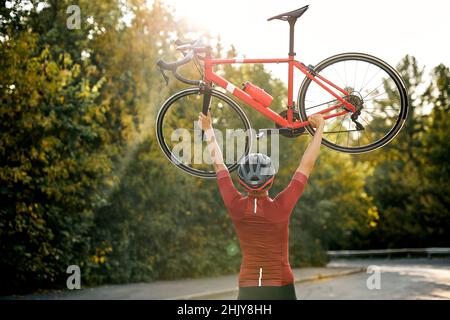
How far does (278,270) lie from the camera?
361 centimetres

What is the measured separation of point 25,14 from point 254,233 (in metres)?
15.1

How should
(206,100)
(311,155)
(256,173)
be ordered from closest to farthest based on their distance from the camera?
(256,173)
(311,155)
(206,100)

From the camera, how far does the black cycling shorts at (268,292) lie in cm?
360

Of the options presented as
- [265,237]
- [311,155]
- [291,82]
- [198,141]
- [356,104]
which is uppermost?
[291,82]

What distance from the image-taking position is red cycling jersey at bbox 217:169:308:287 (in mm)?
3613

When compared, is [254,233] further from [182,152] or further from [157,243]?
[157,243]

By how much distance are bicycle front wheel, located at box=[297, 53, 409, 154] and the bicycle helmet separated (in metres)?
1.00

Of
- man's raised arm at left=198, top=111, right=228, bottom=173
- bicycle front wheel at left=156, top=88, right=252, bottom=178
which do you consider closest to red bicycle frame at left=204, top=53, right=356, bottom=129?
bicycle front wheel at left=156, top=88, right=252, bottom=178

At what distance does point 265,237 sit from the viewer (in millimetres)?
3635

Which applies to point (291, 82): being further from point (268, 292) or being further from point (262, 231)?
point (268, 292)

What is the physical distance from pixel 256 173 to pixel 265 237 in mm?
392

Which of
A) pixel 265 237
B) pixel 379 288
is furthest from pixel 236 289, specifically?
pixel 265 237
